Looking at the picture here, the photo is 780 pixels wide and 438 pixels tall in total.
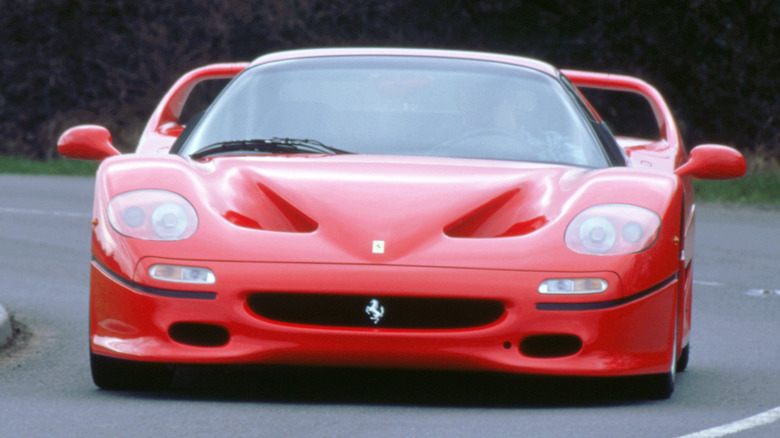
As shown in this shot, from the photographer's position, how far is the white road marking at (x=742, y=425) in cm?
502

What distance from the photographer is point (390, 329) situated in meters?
5.27

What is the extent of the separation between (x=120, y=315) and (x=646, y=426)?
176cm

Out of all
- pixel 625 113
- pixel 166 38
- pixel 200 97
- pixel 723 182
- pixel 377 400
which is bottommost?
pixel 200 97

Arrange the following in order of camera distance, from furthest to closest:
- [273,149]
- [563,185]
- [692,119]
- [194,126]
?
[692,119]
[194,126]
[273,149]
[563,185]

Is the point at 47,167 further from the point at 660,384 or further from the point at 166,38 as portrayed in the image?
the point at 660,384

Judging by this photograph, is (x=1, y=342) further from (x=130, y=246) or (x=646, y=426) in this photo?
(x=646, y=426)

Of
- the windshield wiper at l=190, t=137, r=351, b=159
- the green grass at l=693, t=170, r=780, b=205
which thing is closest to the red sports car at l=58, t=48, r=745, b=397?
the windshield wiper at l=190, t=137, r=351, b=159

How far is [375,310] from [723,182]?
15.5 m

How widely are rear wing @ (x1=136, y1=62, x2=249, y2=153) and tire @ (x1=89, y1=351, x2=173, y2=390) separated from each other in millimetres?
1446

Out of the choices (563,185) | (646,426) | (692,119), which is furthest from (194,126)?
(692,119)

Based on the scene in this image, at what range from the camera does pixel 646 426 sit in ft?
16.8

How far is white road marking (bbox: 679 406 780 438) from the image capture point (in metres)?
5.02

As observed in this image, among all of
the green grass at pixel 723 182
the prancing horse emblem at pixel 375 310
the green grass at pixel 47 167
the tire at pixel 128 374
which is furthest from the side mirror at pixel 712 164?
the green grass at pixel 47 167

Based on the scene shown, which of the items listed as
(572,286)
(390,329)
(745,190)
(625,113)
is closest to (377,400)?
(390,329)
